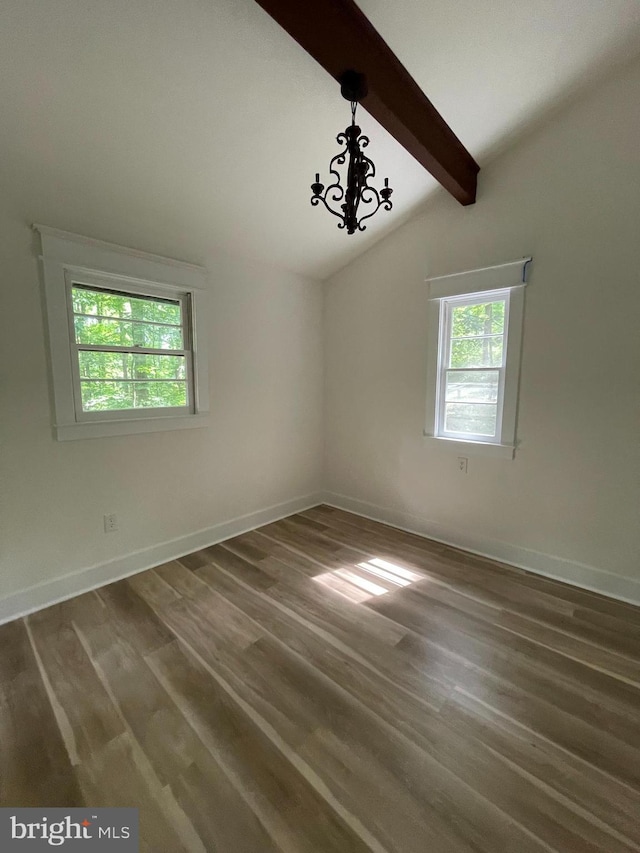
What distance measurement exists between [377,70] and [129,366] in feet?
7.04

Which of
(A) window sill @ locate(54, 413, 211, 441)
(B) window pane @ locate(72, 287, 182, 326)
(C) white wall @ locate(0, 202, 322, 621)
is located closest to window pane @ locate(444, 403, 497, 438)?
(C) white wall @ locate(0, 202, 322, 621)

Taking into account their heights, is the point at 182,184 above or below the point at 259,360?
above

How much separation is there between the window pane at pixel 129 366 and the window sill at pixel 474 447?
6.79 feet

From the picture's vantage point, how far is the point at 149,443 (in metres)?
2.54

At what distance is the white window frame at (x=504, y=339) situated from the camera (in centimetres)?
244

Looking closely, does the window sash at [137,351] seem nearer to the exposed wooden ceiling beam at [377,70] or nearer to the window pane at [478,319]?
the exposed wooden ceiling beam at [377,70]

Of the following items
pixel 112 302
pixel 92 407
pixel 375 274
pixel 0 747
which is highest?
pixel 375 274

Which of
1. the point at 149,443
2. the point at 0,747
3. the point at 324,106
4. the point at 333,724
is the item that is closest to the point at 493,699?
the point at 333,724

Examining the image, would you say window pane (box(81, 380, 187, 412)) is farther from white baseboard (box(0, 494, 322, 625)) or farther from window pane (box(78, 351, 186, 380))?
white baseboard (box(0, 494, 322, 625))

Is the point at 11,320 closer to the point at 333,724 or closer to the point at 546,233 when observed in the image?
the point at 333,724

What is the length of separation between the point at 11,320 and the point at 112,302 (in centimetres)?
56


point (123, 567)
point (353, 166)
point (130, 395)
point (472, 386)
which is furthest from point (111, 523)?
point (472, 386)

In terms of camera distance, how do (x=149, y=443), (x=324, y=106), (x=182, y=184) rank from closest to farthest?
(x=324, y=106), (x=182, y=184), (x=149, y=443)

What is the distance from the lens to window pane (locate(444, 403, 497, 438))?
105 inches
